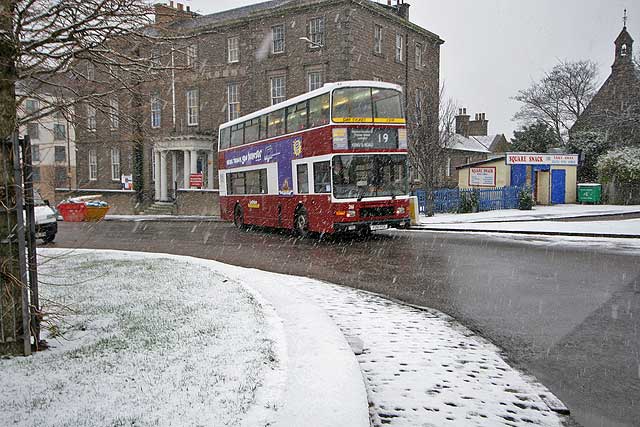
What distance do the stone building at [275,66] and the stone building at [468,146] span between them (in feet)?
27.7

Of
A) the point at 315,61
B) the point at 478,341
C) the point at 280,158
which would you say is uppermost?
the point at 315,61

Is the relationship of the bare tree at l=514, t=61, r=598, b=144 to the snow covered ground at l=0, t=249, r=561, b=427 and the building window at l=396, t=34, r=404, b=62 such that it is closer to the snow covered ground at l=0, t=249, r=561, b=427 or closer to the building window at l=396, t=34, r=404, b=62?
the building window at l=396, t=34, r=404, b=62

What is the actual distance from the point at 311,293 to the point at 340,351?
132 inches

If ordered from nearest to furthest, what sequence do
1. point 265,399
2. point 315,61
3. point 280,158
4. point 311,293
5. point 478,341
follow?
point 265,399
point 478,341
point 311,293
point 280,158
point 315,61

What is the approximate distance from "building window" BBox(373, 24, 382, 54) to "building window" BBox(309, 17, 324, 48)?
3.66 metres

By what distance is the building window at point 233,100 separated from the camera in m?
36.8

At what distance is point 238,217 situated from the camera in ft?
76.9

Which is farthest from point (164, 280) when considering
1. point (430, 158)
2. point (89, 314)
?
point (430, 158)

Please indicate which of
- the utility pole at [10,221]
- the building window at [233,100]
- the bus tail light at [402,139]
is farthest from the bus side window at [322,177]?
the building window at [233,100]

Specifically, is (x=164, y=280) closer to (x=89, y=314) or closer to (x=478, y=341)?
(x=89, y=314)

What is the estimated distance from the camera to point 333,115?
50.6ft

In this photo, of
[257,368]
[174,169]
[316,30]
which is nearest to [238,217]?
[316,30]

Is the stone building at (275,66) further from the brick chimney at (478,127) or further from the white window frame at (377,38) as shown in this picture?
the brick chimney at (478,127)

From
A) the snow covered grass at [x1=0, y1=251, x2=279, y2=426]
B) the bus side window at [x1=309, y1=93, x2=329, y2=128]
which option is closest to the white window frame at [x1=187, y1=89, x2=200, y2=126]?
the bus side window at [x1=309, y1=93, x2=329, y2=128]
